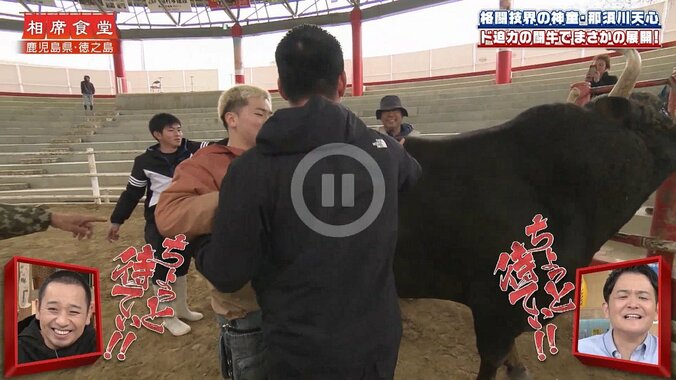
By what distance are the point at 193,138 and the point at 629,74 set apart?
33.4 feet

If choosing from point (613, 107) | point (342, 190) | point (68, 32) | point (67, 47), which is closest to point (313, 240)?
point (342, 190)

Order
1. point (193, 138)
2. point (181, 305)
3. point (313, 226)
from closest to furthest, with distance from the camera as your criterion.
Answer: point (313, 226), point (181, 305), point (193, 138)

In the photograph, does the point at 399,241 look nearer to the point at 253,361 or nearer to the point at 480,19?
the point at 253,361

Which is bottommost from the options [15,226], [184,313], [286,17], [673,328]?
[184,313]

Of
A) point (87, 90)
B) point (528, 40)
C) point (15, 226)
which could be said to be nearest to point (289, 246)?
point (15, 226)

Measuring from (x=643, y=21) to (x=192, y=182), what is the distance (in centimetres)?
705

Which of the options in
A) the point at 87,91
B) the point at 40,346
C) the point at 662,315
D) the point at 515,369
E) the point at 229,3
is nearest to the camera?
the point at 662,315

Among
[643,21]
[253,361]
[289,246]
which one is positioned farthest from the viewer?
[643,21]

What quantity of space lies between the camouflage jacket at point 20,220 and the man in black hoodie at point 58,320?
38 centimetres

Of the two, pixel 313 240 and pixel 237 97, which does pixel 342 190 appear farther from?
pixel 237 97

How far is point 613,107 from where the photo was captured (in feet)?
6.04

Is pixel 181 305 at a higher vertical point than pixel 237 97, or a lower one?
lower

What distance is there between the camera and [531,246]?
5.83 ft

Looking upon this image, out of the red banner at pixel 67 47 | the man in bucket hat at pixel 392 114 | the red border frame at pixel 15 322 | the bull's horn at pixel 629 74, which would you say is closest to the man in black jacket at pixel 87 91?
the red banner at pixel 67 47
